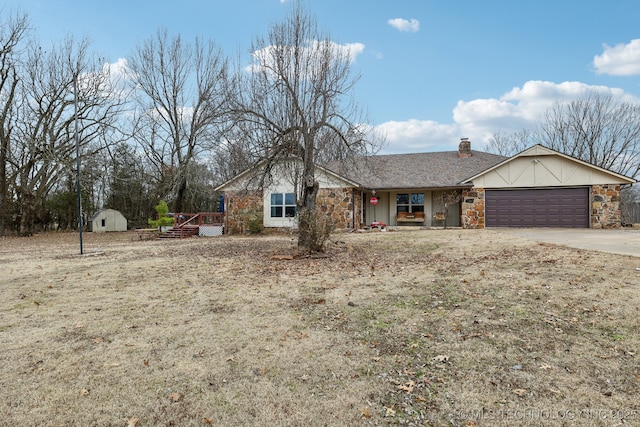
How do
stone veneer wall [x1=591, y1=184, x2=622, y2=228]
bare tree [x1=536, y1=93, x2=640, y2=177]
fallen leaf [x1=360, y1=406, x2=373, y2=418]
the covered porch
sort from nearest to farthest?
fallen leaf [x1=360, y1=406, x2=373, y2=418], stone veneer wall [x1=591, y1=184, x2=622, y2=228], the covered porch, bare tree [x1=536, y1=93, x2=640, y2=177]

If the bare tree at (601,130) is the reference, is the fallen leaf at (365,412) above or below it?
below

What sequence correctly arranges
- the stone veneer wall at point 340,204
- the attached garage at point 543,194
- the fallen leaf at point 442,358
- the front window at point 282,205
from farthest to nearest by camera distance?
the front window at point 282,205
the stone veneer wall at point 340,204
the attached garage at point 543,194
the fallen leaf at point 442,358

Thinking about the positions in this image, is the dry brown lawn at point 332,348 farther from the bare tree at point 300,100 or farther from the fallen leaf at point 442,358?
the bare tree at point 300,100

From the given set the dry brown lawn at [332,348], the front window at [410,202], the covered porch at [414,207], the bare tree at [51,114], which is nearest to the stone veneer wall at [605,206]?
the covered porch at [414,207]

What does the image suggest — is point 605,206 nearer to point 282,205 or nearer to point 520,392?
point 282,205

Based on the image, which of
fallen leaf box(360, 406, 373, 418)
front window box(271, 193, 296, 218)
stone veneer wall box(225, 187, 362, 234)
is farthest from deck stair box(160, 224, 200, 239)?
fallen leaf box(360, 406, 373, 418)

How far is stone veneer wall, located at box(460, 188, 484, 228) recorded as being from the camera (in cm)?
1861

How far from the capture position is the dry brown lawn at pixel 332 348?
274cm

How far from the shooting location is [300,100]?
33.5ft

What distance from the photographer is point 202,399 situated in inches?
114

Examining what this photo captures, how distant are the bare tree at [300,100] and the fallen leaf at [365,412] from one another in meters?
6.92

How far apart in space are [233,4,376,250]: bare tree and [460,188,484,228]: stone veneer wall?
33.0 feet

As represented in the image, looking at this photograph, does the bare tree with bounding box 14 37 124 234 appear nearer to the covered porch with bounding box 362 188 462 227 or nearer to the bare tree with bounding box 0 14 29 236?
the bare tree with bounding box 0 14 29 236

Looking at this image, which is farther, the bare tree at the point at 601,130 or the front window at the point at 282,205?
the bare tree at the point at 601,130
